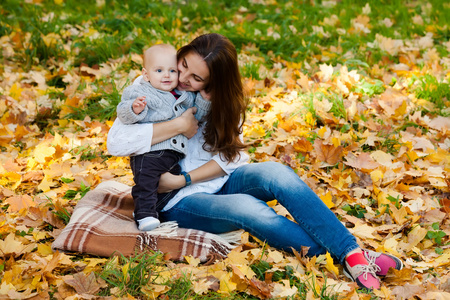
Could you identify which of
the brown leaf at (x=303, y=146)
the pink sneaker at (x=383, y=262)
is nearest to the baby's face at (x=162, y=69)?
the brown leaf at (x=303, y=146)

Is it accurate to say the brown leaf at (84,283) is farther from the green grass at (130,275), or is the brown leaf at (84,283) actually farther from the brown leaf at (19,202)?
the brown leaf at (19,202)

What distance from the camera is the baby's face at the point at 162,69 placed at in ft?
8.17

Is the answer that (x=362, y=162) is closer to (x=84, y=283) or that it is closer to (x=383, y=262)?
(x=383, y=262)

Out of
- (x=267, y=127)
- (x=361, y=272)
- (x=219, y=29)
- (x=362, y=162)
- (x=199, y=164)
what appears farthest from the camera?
(x=219, y=29)

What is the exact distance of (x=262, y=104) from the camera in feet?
13.2

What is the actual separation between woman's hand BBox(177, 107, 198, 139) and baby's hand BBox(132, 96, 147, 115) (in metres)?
0.21

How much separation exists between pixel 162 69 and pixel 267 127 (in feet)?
4.76

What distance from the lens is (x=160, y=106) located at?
2549mm

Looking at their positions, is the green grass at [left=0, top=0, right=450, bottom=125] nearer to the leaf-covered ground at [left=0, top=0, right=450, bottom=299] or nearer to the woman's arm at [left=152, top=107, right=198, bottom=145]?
the leaf-covered ground at [left=0, top=0, right=450, bottom=299]

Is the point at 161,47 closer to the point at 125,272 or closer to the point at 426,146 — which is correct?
the point at 125,272

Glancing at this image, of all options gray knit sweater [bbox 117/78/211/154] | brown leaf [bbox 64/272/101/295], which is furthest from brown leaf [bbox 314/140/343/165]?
brown leaf [bbox 64/272/101/295]

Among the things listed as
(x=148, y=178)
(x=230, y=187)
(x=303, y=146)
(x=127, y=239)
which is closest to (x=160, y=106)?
(x=148, y=178)

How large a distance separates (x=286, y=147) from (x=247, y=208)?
114 cm

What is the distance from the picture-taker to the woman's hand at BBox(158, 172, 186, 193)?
2.56m
